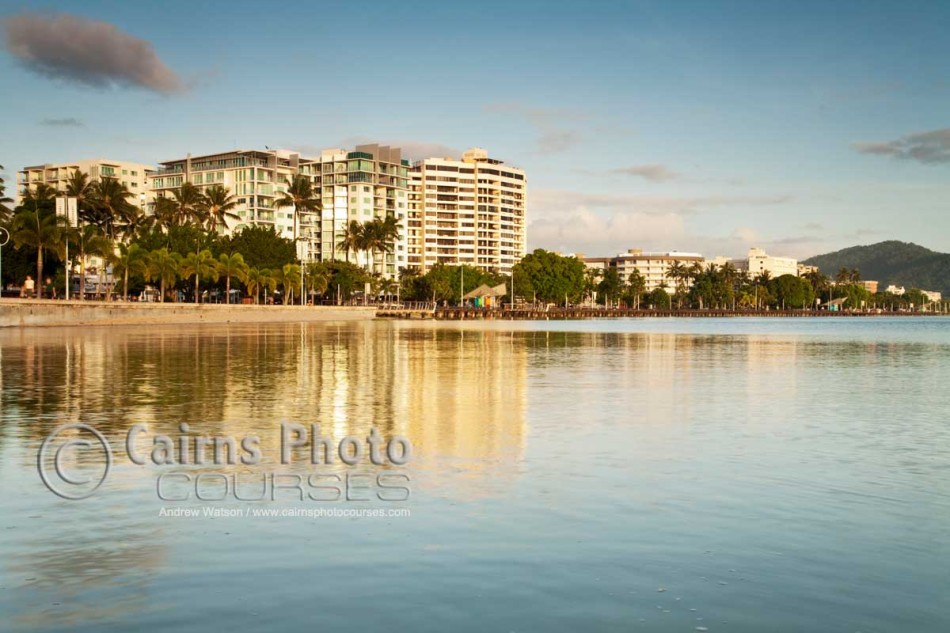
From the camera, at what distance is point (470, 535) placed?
29.5ft

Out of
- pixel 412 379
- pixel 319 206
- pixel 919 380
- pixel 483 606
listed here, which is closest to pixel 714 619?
pixel 483 606

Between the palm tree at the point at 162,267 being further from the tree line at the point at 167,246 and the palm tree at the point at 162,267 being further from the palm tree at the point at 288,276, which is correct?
the palm tree at the point at 288,276

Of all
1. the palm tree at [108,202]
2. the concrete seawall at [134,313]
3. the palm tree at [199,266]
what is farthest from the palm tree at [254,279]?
the palm tree at [108,202]

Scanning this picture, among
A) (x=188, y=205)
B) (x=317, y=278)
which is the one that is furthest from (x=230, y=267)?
(x=317, y=278)

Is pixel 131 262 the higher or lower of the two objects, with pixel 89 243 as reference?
lower

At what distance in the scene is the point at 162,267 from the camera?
102750 mm

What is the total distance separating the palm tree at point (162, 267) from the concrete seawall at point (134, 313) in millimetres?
8000

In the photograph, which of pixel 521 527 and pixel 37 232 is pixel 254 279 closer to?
pixel 37 232

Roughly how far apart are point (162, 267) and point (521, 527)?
100927 millimetres

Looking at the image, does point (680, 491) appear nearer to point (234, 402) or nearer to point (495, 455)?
point (495, 455)

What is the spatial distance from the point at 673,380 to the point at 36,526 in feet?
73.2

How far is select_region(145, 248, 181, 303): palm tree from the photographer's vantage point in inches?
4001

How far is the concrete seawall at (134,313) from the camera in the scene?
7225 centimetres

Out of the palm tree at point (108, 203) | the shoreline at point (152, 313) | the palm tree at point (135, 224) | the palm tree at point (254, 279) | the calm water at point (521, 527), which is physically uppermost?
the palm tree at point (108, 203)
